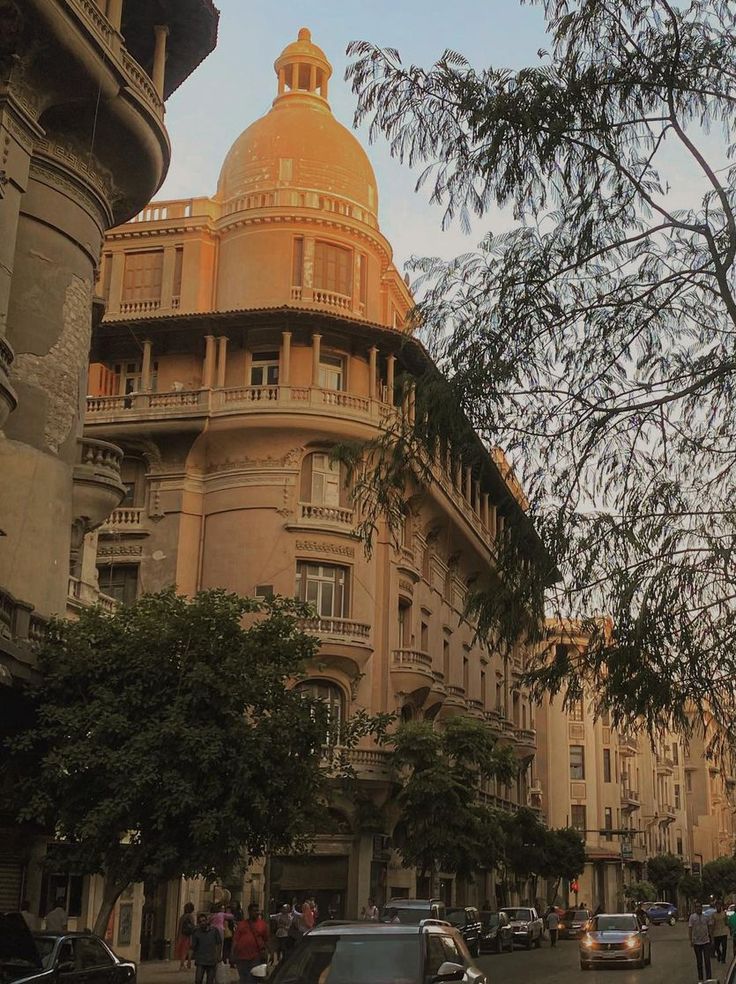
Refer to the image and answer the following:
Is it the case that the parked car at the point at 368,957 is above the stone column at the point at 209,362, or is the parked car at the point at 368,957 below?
below

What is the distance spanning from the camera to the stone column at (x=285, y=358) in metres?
40.8

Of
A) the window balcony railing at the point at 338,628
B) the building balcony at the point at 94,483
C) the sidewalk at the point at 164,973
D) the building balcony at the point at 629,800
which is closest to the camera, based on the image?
the building balcony at the point at 94,483

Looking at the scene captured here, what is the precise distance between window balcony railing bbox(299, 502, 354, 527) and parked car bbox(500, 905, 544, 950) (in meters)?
14.9

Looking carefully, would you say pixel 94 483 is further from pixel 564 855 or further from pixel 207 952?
pixel 564 855

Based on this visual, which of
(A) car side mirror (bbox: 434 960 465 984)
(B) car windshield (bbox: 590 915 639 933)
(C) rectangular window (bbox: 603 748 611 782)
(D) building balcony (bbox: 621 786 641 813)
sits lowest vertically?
(B) car windshield (bbox: 590 915 639 933)

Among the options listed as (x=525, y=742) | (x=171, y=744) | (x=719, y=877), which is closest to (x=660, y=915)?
(x=525, y=742)

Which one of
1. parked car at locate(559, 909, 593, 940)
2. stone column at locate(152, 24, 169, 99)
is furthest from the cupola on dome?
parked car at locate(559, 909, 593, 940)

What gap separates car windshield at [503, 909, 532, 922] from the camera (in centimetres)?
4503

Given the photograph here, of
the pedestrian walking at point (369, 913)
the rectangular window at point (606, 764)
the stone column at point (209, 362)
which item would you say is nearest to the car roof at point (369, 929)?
the pedestrian walking at point (369, 913)

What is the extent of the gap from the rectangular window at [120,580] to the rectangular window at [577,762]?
5032 cm

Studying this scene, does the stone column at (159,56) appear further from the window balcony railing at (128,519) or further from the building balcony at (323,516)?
the window balcony railing at (128,519)

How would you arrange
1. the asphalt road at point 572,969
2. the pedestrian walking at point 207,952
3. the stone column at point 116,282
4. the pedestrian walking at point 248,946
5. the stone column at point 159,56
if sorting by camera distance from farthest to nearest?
the stone column at point 116,282 → the asphalt road at point 572,969 → the stone column at point 159,56 → the pedestrian walking at point 248,946 → the pedestrian walking at point 207,952

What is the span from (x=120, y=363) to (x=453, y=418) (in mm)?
32482

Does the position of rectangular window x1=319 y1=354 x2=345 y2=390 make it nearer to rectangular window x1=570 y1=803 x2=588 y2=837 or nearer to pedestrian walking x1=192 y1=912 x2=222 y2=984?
pedestrian walking x1=192 y1=912 x2=222 y2=984
